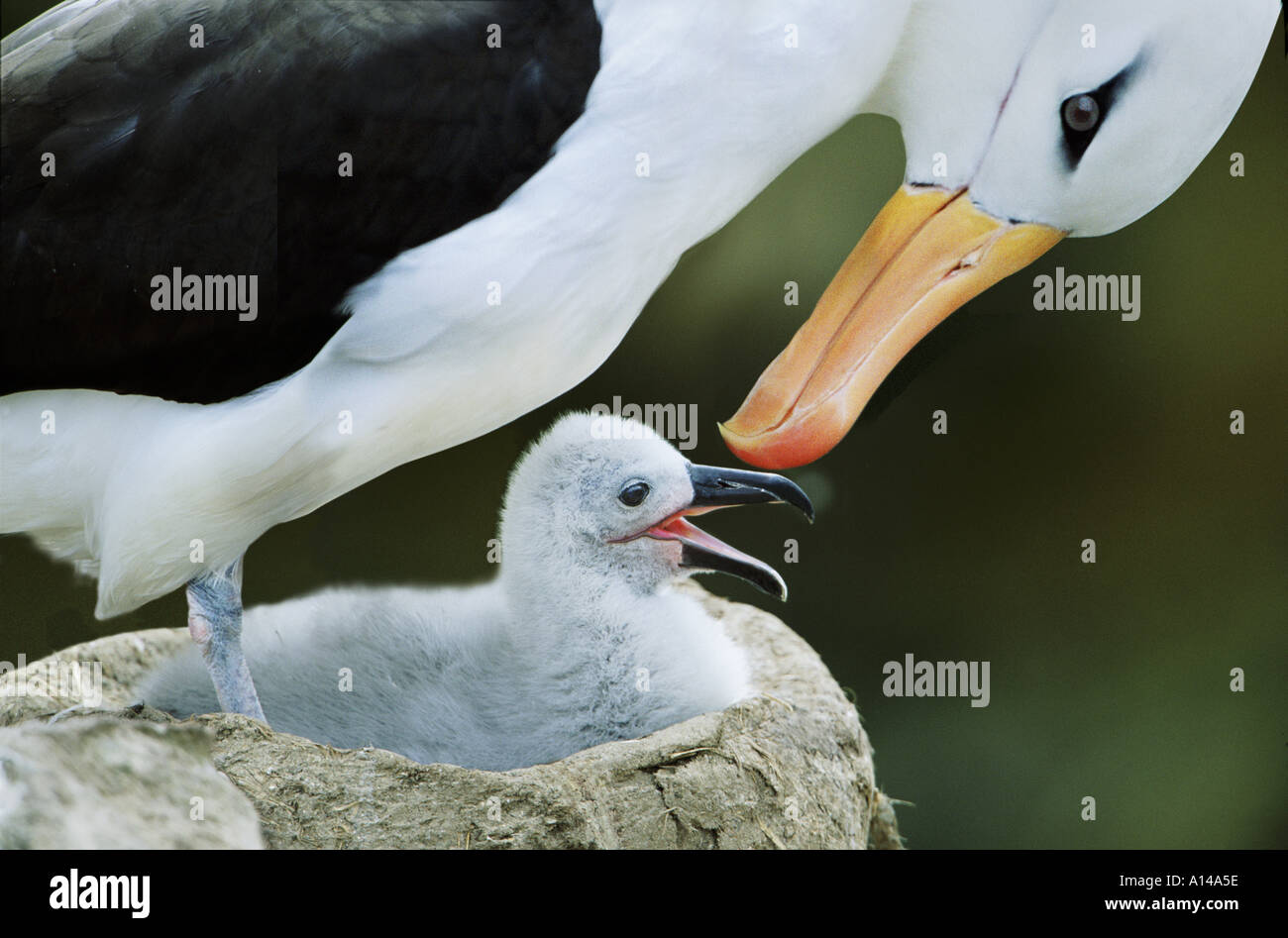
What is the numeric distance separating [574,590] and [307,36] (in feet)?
3.60

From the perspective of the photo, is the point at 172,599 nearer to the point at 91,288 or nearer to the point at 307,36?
the point at 91,288

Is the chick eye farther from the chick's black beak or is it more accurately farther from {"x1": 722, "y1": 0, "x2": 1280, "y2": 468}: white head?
{"x1": 722, "y1": 0, "x2": 1280, "y2": 468}: white head

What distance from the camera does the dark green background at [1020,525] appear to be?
3.53 meters

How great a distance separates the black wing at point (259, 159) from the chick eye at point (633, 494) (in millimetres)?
783

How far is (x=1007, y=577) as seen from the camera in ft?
12.6

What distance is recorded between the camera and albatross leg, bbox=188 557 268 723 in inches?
95.3

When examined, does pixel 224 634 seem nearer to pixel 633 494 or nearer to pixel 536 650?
pixel 536 650

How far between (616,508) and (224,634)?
718 millimetres

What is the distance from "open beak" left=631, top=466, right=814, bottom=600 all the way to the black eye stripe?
2.68 feet

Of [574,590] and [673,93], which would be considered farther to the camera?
[574,590]
